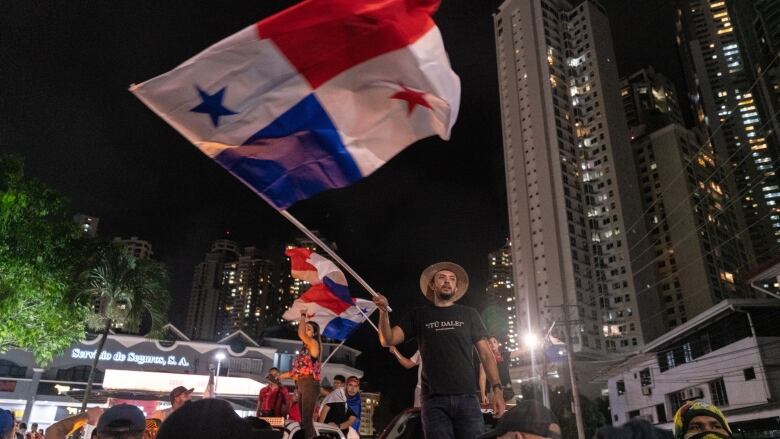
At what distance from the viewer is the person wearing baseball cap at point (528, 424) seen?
2816mm

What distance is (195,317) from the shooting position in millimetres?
152500

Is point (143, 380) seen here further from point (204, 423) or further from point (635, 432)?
point (635, 432)

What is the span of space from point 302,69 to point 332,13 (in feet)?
2.14

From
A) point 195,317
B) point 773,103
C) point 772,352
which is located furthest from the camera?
point 195,317

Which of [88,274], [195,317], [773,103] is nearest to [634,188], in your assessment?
[773,103]

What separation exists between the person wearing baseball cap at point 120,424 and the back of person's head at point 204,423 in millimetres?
1139

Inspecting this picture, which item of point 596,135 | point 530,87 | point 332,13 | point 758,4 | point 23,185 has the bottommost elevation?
point 332,13

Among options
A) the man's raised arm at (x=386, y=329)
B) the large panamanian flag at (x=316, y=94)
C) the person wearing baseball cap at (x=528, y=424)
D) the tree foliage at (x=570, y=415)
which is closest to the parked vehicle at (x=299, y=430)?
the man's raised arm at (x=386, y=329)

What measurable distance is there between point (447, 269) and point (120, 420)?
3391mm

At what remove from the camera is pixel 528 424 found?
2.82m

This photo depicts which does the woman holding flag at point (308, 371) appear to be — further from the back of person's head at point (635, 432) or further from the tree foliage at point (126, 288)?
→ the tree foliage at point (126, 288)

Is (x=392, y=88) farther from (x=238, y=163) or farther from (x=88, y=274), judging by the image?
(x=88, y=274)

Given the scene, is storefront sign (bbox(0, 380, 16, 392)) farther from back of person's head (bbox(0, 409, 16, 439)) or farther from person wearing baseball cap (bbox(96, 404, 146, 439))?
person wearing baseball cap (bbox(96, 404, 146, 439))

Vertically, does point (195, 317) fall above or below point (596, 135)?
below
